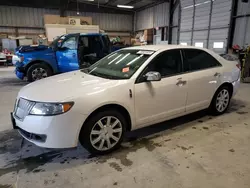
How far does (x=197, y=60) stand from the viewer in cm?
314

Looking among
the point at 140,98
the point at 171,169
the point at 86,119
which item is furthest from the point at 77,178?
the point at 140,98

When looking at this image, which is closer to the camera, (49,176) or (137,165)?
(49,176)

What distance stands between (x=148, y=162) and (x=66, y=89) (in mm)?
1276

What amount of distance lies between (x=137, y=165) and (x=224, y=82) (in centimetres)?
228

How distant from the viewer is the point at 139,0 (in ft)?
50.8

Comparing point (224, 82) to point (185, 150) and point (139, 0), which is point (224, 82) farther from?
point (139, 0)

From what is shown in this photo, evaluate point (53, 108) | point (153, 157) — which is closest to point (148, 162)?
point (153, 157)

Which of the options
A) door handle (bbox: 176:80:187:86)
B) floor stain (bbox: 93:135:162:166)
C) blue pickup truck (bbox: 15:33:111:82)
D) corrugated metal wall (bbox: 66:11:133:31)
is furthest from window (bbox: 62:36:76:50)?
corrugated metal wall (bbox: 66:11:133:31)

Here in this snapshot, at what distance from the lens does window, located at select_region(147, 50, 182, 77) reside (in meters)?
2.68

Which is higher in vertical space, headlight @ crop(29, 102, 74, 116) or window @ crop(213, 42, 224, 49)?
window @ crop(213, 42, 224, 49)

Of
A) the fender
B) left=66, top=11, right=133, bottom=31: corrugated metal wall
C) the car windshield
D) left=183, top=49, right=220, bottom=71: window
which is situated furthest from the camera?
left=66, top=11, right=133, bottom=31: corrugated metal wall

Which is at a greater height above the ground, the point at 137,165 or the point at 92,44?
the point at 92,44

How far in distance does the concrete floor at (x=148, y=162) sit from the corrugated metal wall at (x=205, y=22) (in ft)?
28.1

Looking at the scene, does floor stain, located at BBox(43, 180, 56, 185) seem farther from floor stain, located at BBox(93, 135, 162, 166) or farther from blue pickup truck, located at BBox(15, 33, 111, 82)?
blue pickup truck, located at BBox(15, 33, 111, 82)
